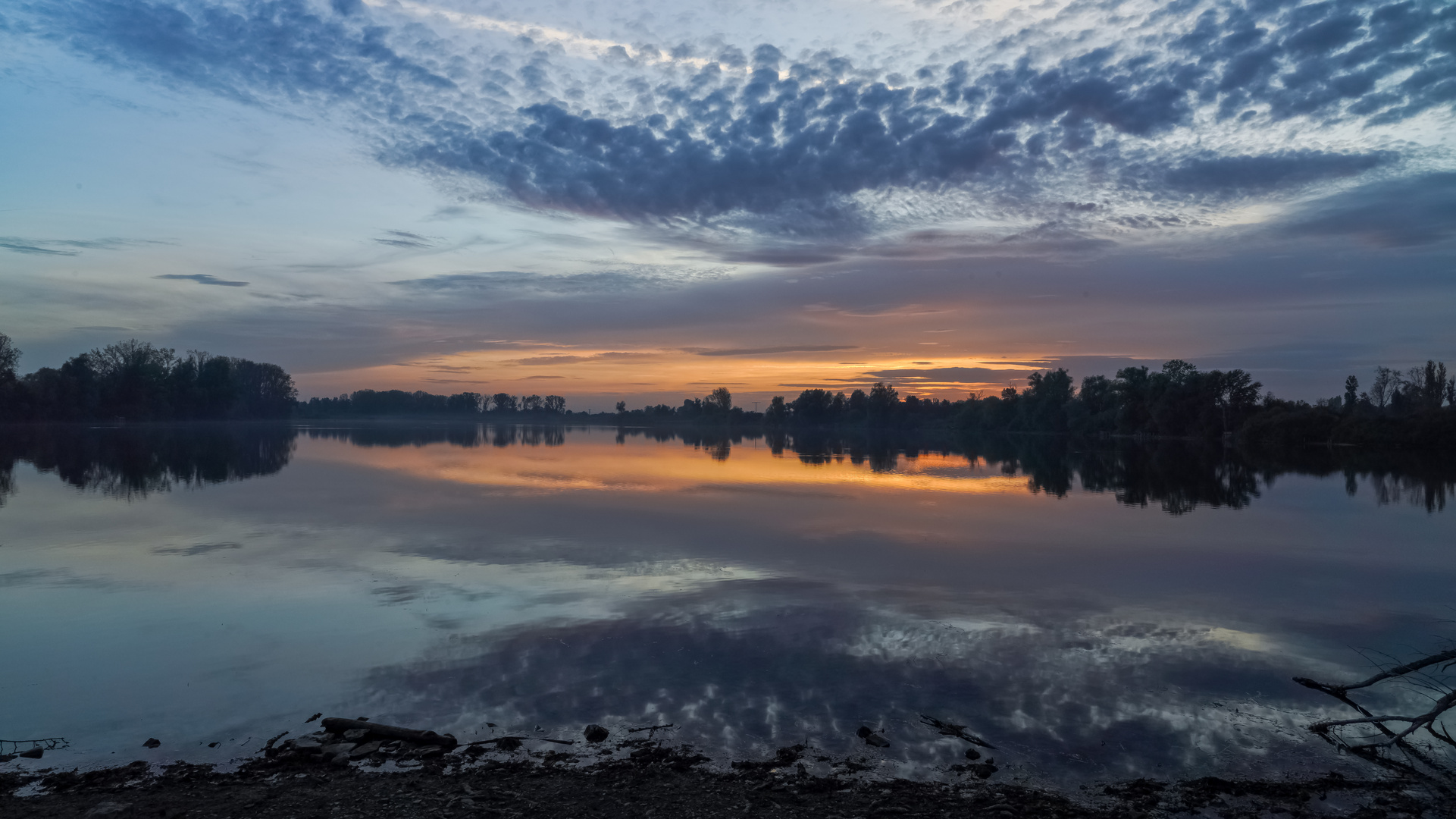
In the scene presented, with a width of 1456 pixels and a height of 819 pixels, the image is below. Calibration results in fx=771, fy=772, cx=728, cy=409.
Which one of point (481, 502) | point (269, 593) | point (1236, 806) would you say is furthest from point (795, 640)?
point (481, 502)

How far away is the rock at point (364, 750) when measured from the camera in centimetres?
604

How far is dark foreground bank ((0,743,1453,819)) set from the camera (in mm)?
5125

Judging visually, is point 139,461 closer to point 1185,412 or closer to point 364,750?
point 364,750

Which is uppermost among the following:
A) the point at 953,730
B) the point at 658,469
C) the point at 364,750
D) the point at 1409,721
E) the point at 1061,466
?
the point at 1409,721

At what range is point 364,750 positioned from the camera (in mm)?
6102

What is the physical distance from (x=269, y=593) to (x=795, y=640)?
798 centimetres

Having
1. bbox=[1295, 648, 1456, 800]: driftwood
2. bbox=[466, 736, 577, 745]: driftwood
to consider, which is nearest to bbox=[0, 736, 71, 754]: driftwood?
bbox=[466, 736, 577, 745]: driftwood

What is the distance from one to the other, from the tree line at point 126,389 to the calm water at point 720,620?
313ft

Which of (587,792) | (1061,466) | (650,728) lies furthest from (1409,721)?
(1061,466)

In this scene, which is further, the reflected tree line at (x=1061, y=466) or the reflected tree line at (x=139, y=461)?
the reflected tree line at (x=1061, y=466)

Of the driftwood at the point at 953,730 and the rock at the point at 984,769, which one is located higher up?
the rock at the point at 984,769

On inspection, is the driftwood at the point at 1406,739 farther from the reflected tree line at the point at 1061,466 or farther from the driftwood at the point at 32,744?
the reflected tree line at the point at 1061,466

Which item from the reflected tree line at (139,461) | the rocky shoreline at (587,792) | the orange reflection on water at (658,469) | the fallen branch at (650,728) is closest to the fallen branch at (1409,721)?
the rocky shoreline at (587,792)

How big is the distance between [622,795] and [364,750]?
224cm
